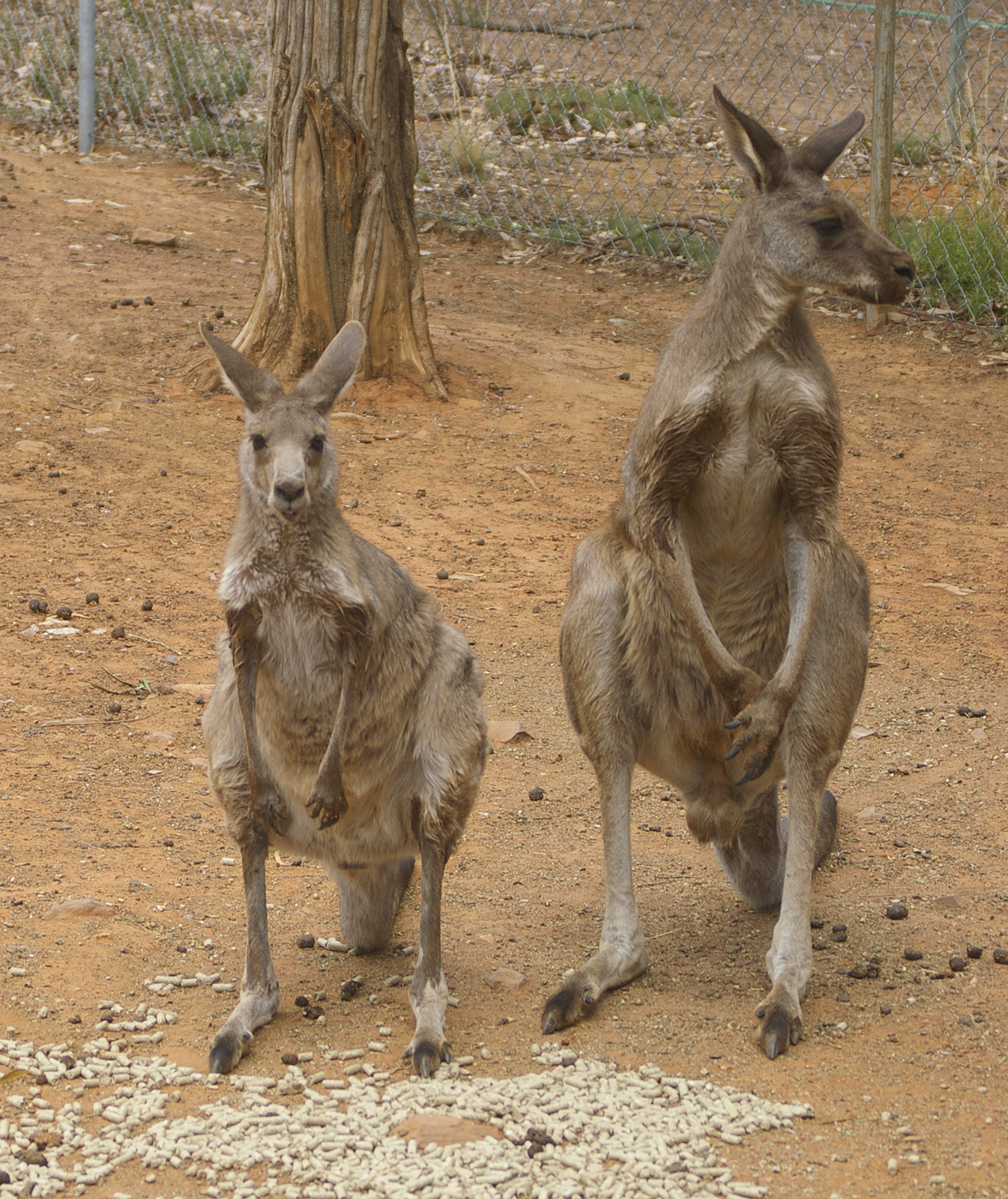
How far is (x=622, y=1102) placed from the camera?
2861mm

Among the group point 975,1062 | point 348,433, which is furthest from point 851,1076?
point 348,433

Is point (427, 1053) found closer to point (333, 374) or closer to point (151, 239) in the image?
point (333, 374)

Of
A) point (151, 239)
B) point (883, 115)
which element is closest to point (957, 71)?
point (883, 115)

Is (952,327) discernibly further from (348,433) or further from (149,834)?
(149,834)

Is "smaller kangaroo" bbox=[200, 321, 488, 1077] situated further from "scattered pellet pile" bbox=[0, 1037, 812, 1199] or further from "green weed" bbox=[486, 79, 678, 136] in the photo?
"green weed" bbox=[486, 79, 678, 136]

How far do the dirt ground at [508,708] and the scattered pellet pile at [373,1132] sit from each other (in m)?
0.10

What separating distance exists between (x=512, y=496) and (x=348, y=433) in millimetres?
960

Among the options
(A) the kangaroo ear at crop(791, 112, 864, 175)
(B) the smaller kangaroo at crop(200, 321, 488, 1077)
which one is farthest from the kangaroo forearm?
(A) the kangaroo ear at crop(791, 112, 864, 175)

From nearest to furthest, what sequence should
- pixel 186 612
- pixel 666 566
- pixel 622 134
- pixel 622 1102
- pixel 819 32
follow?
1. pixel 622 1102
2. pixel 666 566
3. pixel 186 612
4. pixel 622 134
5. pixel 819 32

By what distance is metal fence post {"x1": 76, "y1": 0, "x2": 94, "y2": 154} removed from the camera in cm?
1102

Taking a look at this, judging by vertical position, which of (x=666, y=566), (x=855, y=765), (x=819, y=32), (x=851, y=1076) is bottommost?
(x=855, y=765)

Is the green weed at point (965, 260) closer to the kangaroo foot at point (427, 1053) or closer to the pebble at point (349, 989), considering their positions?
the pebble at point (349, 989)

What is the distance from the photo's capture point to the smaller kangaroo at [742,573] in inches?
136

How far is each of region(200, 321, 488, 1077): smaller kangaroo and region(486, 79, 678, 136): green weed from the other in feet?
29.7
